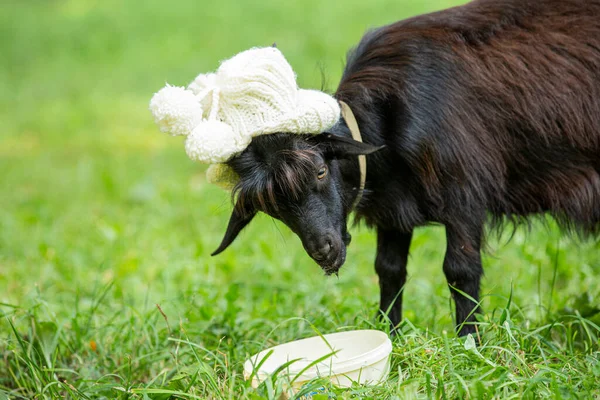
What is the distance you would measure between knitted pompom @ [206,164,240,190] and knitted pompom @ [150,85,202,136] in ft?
0.81

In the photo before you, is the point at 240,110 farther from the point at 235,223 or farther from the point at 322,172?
the point at 235,223

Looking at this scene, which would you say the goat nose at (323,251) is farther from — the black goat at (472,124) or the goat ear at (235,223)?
the goat ear at (235,223)

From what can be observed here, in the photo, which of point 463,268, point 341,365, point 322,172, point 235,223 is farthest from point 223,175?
point 463,268

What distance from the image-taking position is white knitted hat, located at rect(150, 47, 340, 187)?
3020 millimetres

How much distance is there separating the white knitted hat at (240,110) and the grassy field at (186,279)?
0.61 meters

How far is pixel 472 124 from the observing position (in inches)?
137

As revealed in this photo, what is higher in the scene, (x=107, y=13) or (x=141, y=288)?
(x=107, y=13)

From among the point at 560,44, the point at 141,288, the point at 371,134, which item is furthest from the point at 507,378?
the point at 141,288

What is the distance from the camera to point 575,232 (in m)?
3.85

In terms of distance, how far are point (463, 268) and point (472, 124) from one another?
28.0 inches

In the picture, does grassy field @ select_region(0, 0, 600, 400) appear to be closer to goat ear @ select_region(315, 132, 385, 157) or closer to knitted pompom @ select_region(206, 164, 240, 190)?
knitted pompom @ select_region(206, 164, 240, 190)

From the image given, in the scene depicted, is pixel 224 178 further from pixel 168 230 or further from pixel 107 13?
pixel 107 13

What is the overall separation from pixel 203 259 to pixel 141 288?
0.65 meters

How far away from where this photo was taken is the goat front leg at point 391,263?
392 centimetres
